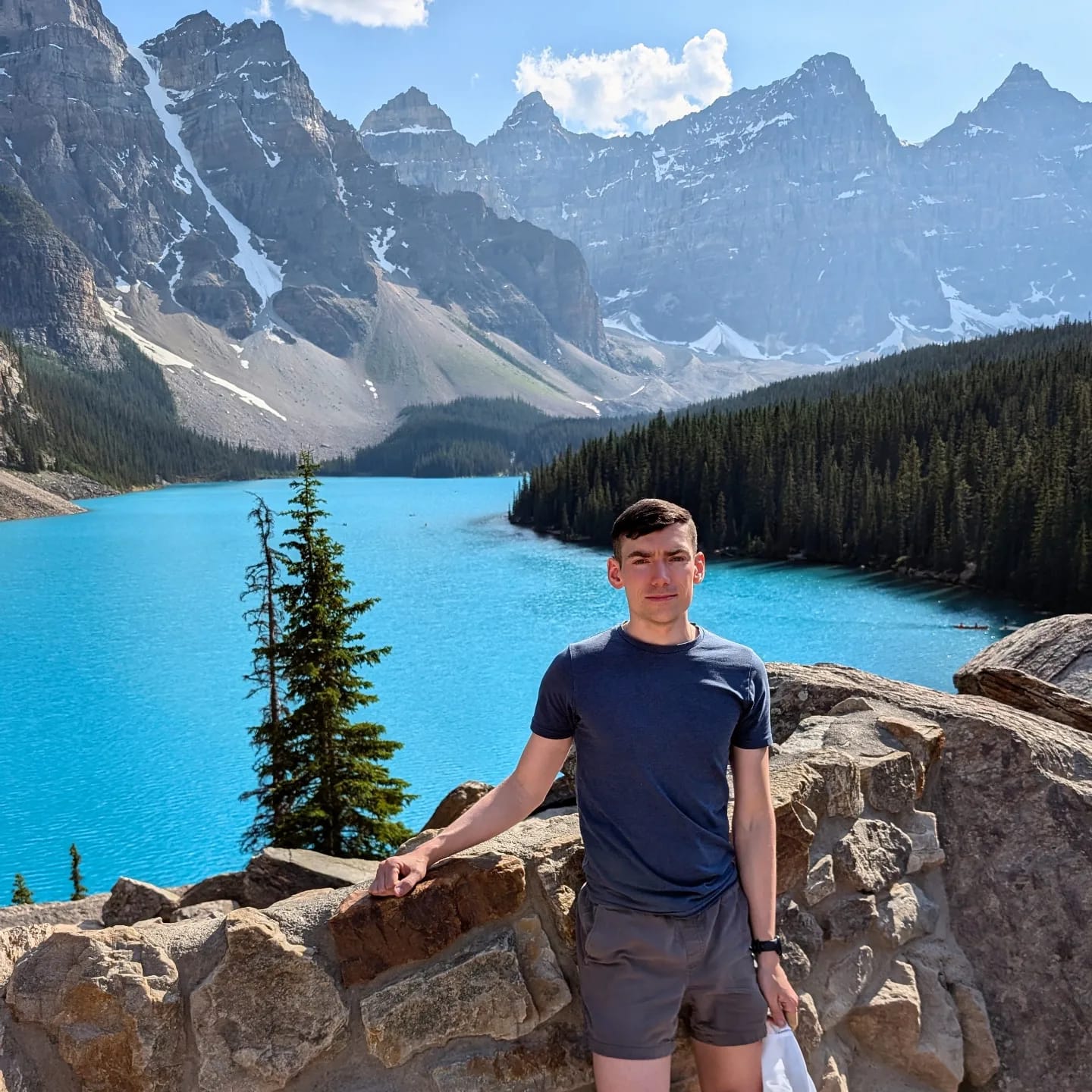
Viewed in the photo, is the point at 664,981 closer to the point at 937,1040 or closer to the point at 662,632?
the point at 662,632

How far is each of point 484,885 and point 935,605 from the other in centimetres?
5345

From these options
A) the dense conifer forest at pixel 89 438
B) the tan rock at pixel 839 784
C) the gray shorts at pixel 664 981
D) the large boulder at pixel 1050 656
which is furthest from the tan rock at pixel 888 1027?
the dense conifer forest at pixel 89 438

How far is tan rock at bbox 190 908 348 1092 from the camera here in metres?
3.44

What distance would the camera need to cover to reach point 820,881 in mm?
4430

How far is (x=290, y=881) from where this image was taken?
350 inches

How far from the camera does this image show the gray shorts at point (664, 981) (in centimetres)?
337

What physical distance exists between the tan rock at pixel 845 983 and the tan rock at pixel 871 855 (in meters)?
0.33

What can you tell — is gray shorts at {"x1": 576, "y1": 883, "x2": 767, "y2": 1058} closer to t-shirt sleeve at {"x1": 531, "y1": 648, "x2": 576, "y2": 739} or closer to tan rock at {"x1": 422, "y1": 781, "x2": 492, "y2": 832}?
t-shirt sleeve at {"x1": 531, "y1": 648, "x2": 576, "y2": 739}

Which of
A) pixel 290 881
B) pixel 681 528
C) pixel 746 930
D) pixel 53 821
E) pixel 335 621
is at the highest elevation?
pixel 681 528

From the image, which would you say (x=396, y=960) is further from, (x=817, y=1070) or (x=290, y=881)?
(x=290, y=881)

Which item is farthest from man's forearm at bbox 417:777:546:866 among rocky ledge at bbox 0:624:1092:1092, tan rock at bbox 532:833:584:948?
tan rock at bbox 532:833:584:948

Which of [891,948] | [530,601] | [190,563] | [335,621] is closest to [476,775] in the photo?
[335,621]

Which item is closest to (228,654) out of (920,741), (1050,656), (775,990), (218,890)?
(218,890)

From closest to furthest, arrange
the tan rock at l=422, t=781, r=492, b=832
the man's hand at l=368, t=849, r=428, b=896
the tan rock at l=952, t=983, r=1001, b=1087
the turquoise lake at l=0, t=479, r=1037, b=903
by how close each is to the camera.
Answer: the man's hand at l=368, t=849, r=428, b=896, the tan rock at l=952, t=983, r=1001, b=1087, the tan rock at l=422, t=781, r=492, b=832, the turquoise lake at l=0, t=479, r=1037, b=903
